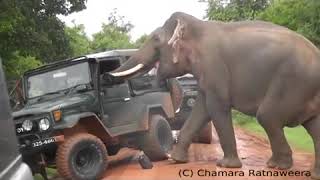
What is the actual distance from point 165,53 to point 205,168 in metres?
2.13

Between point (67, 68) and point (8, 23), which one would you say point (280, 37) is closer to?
point (67, 68)

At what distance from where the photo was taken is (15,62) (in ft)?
51.1

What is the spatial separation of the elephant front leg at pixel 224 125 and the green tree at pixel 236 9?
25308mm

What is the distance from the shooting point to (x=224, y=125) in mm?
10125

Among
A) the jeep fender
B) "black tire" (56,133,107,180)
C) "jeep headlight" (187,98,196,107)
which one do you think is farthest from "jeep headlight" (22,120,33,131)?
"jeep headlight" (187,98,196,107)

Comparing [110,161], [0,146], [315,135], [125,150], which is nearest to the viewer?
[0,146]

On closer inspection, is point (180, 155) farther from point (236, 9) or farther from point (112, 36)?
point (112, 36)

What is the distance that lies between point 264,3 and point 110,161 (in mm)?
26426

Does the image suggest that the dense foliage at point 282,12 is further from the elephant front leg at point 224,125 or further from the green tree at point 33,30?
the elephant front leg at point 224,125

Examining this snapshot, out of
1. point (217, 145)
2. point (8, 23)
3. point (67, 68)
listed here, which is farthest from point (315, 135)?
point (8, 23)

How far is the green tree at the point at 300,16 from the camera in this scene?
21.2 meters

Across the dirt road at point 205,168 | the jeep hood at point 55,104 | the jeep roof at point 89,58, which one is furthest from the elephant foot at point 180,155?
the jeep roof at point 89,58

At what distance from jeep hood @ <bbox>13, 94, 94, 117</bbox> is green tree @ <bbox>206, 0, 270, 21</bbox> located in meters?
25.2

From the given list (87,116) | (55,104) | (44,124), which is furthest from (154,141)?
(44,124)
